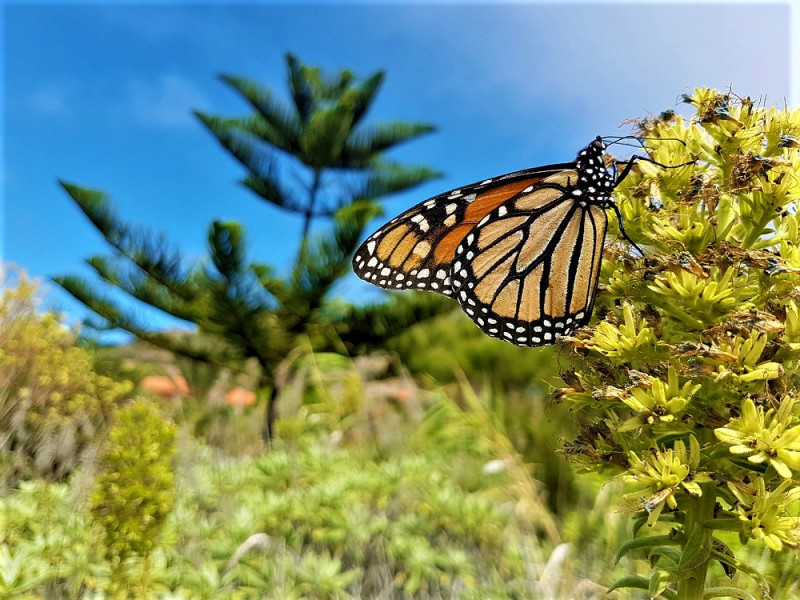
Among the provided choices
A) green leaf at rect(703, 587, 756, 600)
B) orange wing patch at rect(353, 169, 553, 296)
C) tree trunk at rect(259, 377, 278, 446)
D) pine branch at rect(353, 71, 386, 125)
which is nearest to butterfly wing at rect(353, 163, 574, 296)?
orange wing patch at rect(353, 169, 553, 296)

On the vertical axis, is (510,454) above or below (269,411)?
below

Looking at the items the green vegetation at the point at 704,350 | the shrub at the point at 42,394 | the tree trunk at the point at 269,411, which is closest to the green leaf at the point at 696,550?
the green vegetation at the point at 704,350

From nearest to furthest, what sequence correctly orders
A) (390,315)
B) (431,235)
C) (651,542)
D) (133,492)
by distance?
(651,542) < (133,492) < (431,235) < (390,315)

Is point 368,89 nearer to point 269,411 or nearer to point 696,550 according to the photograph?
point 269,411

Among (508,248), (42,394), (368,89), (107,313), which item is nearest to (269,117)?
(368,89)

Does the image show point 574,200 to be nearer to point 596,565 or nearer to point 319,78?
point 596,565

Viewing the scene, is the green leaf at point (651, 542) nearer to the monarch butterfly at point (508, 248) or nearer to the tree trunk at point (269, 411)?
the monarch butterfly at point (508, 248)
